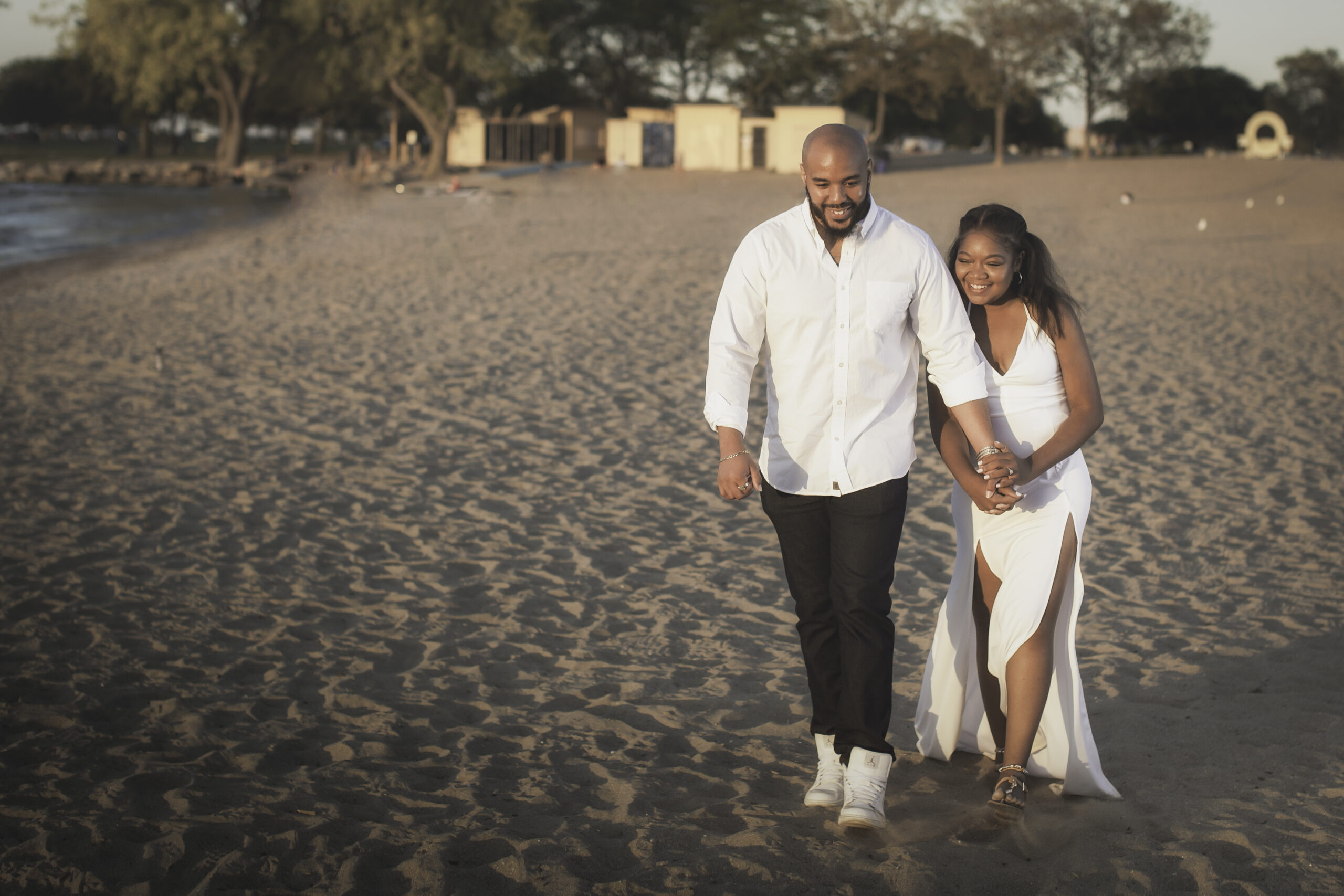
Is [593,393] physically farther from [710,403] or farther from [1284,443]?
[710,403]

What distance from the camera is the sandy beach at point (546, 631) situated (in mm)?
3084

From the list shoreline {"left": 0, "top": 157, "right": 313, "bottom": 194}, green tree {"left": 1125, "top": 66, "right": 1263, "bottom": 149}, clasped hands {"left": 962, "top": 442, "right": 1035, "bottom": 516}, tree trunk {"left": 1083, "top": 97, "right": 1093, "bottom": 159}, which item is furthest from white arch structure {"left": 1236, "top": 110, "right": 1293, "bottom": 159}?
clasped hands {"left": 962, "top": 442, "right": 1035, "bottom": 516}

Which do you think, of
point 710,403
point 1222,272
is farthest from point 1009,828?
point 1222,272

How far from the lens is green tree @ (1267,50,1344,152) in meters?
73.6

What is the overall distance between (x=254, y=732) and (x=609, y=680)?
1.27m

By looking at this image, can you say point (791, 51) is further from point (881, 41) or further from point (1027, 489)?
point (1027, 489)

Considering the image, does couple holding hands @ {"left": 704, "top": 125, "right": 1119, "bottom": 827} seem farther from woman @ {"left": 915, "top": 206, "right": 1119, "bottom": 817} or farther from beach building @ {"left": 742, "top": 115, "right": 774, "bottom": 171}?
beach building @ {"left": 742, "top": 115, "right": 774, "bottom": 171}

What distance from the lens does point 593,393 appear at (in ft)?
28.5

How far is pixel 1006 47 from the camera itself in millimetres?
45125

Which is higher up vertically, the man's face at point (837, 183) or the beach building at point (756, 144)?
the beach building at point (756, 144)

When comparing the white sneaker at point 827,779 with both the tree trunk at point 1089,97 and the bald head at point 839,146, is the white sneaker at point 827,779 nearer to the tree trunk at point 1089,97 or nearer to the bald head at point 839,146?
the bald head at point 839,146

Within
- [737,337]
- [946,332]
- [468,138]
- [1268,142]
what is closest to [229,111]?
[468,138]

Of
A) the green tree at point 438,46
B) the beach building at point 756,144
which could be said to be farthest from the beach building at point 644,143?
the green tree at point 438,46

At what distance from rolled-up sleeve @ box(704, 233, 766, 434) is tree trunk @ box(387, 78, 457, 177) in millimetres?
43088
